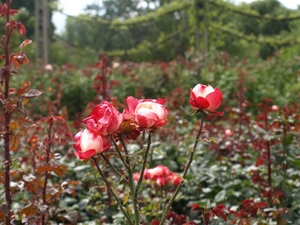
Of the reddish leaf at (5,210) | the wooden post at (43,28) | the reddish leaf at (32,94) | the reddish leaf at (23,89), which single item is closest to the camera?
the reddish leaf at (5,210)

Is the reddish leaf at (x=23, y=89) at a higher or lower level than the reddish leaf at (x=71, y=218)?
higher

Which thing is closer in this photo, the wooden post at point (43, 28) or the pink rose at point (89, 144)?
the pink rose at point (89, 144)

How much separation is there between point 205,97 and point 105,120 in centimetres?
24

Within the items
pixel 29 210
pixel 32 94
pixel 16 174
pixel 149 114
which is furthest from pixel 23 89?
pixel 149 114

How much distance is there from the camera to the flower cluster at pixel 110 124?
103 centimetres

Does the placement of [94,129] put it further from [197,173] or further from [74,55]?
[74,55]

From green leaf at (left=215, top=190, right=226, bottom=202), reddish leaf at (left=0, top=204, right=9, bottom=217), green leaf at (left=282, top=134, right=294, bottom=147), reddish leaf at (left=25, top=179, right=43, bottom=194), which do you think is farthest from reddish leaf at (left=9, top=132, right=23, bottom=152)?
green leaf at (left=282, top=134, right=294, bottom=147)

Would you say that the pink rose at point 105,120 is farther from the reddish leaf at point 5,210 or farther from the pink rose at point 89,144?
the reddish leaf at point 5,210

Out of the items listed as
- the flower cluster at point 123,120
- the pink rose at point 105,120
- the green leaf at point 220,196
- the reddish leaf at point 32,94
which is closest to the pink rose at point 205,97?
the flower cluster at point 123,120

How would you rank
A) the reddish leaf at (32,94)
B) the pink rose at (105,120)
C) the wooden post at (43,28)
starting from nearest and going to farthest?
1. the pink rose at (105,120)
2. the reddish leaf at (32,94)
3. the wooden post at (43,28)

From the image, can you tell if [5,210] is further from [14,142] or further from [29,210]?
Answer: [14,142]

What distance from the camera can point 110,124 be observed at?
1033mm

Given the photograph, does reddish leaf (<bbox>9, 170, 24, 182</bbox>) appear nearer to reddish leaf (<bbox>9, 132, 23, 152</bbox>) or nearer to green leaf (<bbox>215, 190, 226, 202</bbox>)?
reddish leaf (<bbox>9, 132, 23, 152</bbox>)

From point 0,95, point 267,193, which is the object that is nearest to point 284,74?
point 267,193
